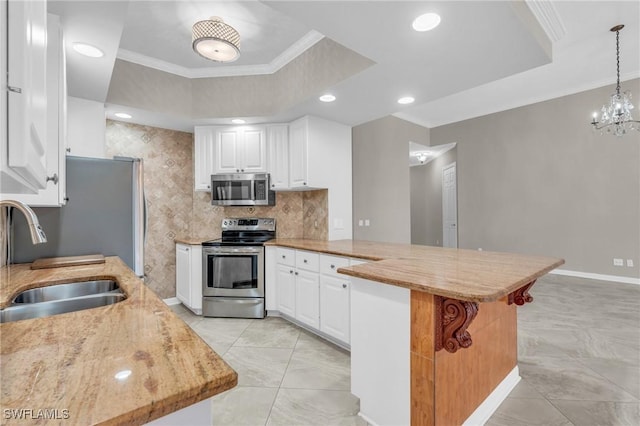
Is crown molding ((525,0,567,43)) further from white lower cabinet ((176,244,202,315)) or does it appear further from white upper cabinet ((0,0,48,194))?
white lower cabinet ((176,244,202,315))

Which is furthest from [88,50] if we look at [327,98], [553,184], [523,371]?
[553,184]

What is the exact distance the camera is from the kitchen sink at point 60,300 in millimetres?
1257

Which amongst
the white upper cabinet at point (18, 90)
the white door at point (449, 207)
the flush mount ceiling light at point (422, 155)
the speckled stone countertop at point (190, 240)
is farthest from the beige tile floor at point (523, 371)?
the flush mount ceiling light at point (422, 155)

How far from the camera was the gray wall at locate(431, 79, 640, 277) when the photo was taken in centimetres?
454

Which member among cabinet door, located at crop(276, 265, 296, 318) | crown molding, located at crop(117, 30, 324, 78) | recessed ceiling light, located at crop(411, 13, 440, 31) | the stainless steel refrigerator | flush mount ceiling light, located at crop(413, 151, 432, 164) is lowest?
cabinet door, located at crop(276, 265, 296, 318)

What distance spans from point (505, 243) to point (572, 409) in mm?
4418

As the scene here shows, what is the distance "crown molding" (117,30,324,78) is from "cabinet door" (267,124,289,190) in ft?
2.25

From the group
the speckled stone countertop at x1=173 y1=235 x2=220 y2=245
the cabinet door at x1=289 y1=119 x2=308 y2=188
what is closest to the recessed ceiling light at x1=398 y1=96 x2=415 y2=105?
the cabinet door at x1=289 y1=119 x2=308 y2=188

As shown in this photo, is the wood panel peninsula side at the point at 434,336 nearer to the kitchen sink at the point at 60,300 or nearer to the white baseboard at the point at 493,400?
the white baseboard at the point at 493,400

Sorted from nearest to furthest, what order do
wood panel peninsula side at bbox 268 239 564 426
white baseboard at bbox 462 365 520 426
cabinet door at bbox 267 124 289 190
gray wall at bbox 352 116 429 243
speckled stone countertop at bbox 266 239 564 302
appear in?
speckled stone countertop at bbox 266 239 564 302 → wood panel peninsula side at bbox 268 239 564 426 → white baseboard at bbox 462 365 520 426 → cabinet door at bbox 267 124 289 190 → gray wall at bbox 352 116 429 243

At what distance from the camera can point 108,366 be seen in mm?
691

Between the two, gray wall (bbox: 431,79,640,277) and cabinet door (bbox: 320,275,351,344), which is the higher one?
gray wall (bbox: 431,79,640,277)

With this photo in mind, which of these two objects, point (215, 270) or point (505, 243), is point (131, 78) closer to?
point (215, 270)

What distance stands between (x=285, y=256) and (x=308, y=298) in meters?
0.57
